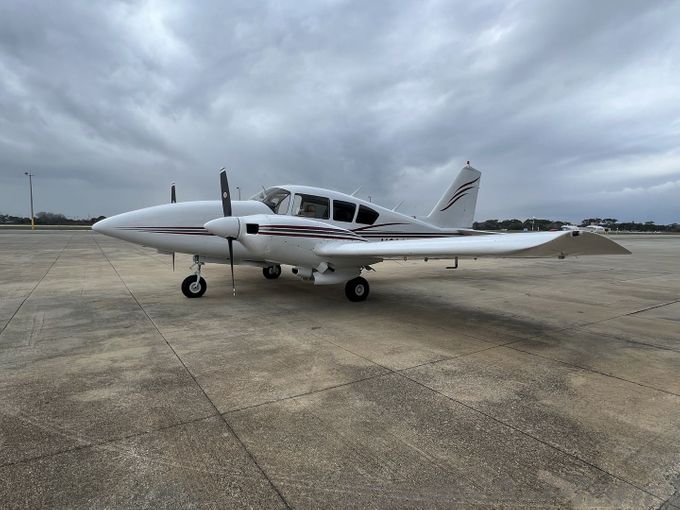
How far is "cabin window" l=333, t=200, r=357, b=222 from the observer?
9203mm

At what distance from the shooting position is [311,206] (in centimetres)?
885

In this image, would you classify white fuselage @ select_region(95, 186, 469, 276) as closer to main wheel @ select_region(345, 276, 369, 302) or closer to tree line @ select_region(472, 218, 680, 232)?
main wheel @ select_region(345, 276, 369, 302)

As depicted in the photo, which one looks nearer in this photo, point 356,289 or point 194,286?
point 356,289

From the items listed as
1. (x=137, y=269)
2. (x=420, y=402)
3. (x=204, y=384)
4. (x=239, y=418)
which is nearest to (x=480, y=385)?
(x=420, y=402)

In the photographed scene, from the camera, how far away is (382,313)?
7363mm

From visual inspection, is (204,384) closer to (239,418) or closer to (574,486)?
(239,418)

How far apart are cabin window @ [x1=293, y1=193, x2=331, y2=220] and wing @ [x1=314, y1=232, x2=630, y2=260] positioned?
189 cm

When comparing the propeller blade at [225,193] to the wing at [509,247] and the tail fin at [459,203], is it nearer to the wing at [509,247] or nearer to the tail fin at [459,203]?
the wing at [509,247]

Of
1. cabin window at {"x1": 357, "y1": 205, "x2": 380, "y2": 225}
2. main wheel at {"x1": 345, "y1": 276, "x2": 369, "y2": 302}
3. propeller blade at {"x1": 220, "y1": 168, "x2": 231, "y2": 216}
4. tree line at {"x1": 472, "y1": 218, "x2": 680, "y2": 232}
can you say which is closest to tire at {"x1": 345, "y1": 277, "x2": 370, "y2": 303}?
main wheel at {"x1": 345, "y1": 276, "x2": 369, "y2": 302}

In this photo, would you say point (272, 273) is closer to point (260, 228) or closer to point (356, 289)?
point (356, 289)

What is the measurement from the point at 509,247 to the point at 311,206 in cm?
494

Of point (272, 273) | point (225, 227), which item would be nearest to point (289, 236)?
point (225, 227)

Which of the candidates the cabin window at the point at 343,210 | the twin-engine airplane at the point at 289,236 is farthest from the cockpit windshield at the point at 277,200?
the cabin window at the point at 343,210

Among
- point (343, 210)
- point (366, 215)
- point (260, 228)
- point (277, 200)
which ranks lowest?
point (260, 228)
